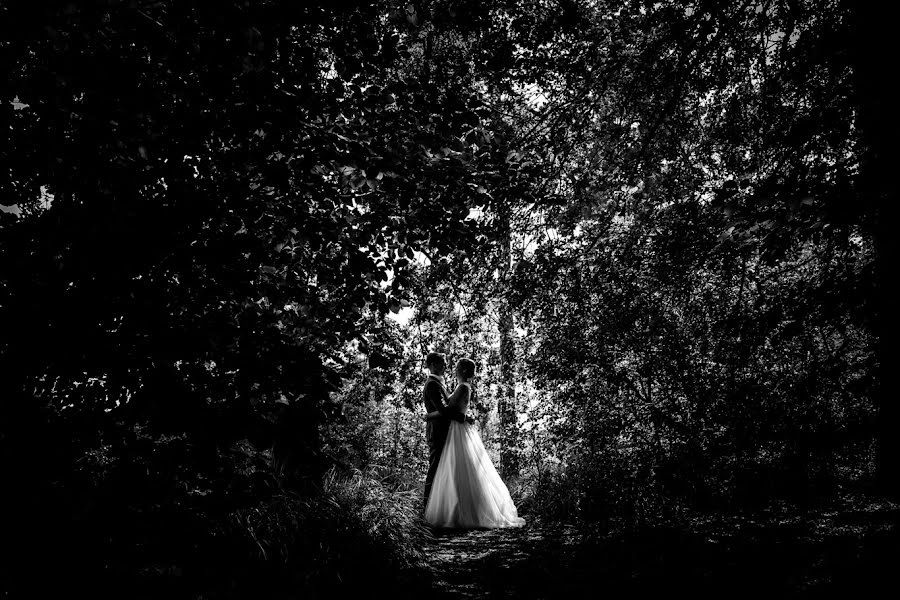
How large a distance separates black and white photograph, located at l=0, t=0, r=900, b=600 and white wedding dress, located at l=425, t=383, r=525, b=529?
1.5 inches

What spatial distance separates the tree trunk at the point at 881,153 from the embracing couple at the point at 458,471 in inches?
170

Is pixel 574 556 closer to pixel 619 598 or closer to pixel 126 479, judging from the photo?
pixel 619 598

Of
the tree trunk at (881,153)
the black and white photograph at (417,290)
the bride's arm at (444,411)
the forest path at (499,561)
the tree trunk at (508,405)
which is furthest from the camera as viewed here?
the tree trunk at (508,405)

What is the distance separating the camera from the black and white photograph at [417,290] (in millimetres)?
2322

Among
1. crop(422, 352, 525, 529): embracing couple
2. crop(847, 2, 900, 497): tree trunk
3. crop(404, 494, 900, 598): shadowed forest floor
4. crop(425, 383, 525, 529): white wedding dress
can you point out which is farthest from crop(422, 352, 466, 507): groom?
crop(847, 2, 900, 497): tree trunk

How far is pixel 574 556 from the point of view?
491 cm

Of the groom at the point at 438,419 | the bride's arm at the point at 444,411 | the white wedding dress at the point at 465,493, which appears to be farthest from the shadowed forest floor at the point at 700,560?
the bride's arm at the point at 444,411

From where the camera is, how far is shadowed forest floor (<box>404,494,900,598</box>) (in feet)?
11.1

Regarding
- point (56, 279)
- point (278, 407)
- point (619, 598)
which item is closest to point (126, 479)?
point (278, 407)

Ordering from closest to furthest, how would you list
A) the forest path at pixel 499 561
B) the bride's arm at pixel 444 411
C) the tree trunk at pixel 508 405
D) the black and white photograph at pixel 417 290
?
the black and white photograph at pixel 417 290, the forest path at pixel 499 561, the bride's arm at pixel 444 411, the tree trunk at pixel 508 405

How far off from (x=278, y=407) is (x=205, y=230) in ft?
3.48

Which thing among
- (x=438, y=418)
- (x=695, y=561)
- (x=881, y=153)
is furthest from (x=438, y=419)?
(x=881, y=153)

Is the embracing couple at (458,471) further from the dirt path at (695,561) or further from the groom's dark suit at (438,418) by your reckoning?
the dirt path at (695,561)

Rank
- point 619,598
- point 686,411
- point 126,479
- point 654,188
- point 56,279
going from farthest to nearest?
1. point 686,411
2. point 654,188
3. point 619,598
4. point 56,279
5. point 126,479
